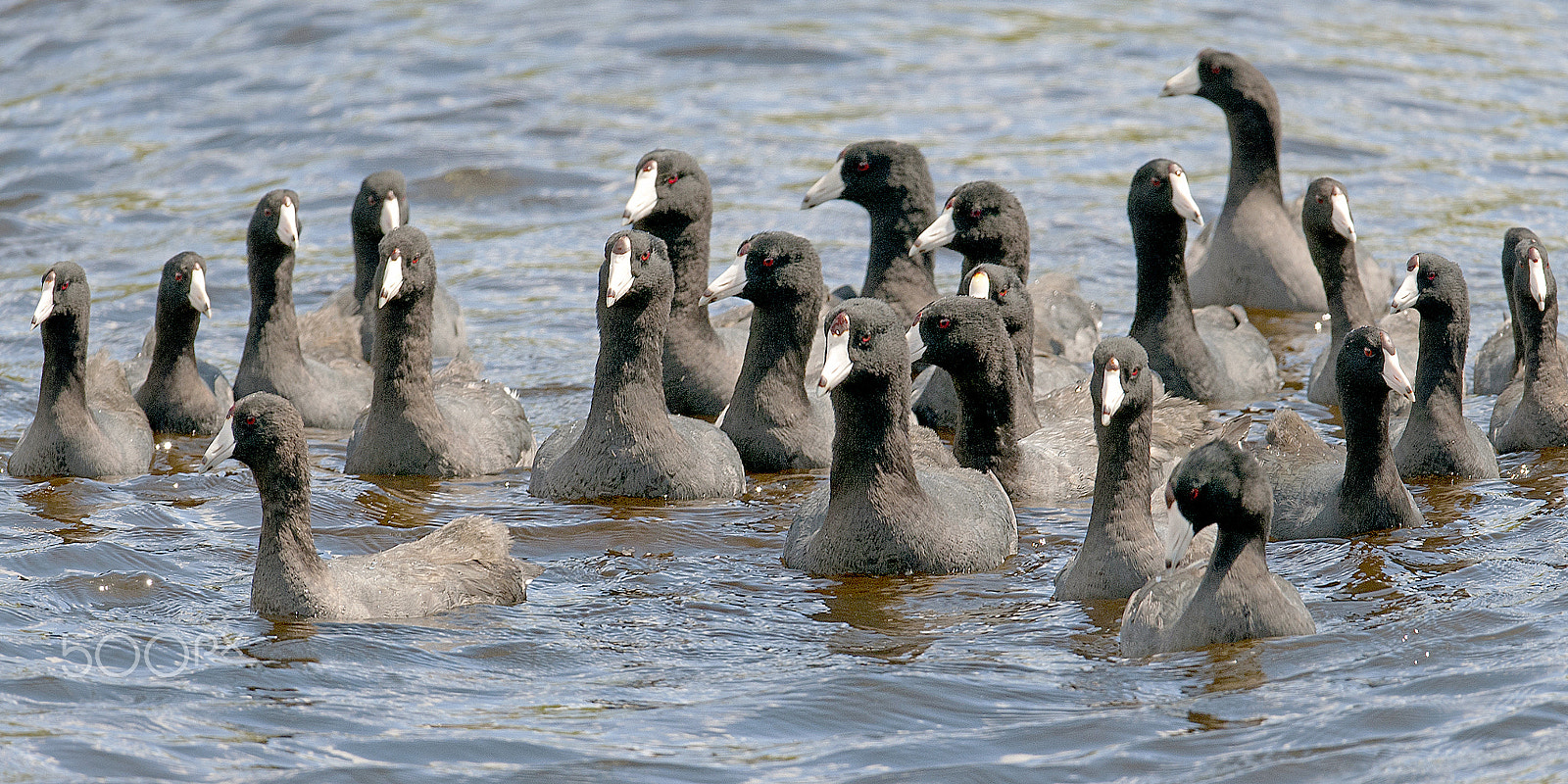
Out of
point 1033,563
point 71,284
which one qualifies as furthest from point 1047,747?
point 71,284

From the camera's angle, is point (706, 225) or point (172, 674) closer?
point (172, 674)

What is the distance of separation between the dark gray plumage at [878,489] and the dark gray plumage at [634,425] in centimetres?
137

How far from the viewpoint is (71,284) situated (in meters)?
10.6

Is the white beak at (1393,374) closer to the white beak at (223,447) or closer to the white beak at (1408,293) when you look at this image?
the white beak at (1408,293)

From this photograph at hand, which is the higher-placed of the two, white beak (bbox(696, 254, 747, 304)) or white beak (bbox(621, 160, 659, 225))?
white beak (bbox(621, 160, 659, 225))

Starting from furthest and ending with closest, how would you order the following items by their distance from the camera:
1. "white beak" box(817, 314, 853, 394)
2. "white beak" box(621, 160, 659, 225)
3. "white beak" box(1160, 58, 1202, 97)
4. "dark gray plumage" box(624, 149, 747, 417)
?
"white beak" box(1160, 58, 1202, 97) < "dark gray plumage" box(624, 149, 747, 417) < "white beak" box(621, 160, 659, 225) < "white beak" box(817, 314, 853, 394)

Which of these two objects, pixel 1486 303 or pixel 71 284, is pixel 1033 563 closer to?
pixel 71 284

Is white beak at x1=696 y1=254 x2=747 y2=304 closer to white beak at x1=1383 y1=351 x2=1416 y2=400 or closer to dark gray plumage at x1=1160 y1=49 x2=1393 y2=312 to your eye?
white beak at x1=1383 y1=351 x2=1416 y2=400

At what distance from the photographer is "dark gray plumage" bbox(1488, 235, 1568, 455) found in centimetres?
1009

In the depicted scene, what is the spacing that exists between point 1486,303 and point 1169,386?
3.54 meters

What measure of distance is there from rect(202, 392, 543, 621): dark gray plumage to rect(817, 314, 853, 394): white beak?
1.59 meters

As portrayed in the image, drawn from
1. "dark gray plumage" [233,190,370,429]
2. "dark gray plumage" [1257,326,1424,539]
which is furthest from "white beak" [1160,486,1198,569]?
"dark gray plumage" [233,190,370,429]

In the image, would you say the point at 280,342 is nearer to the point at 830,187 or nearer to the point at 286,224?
the point at 286,224

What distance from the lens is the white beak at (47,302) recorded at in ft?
34.0
